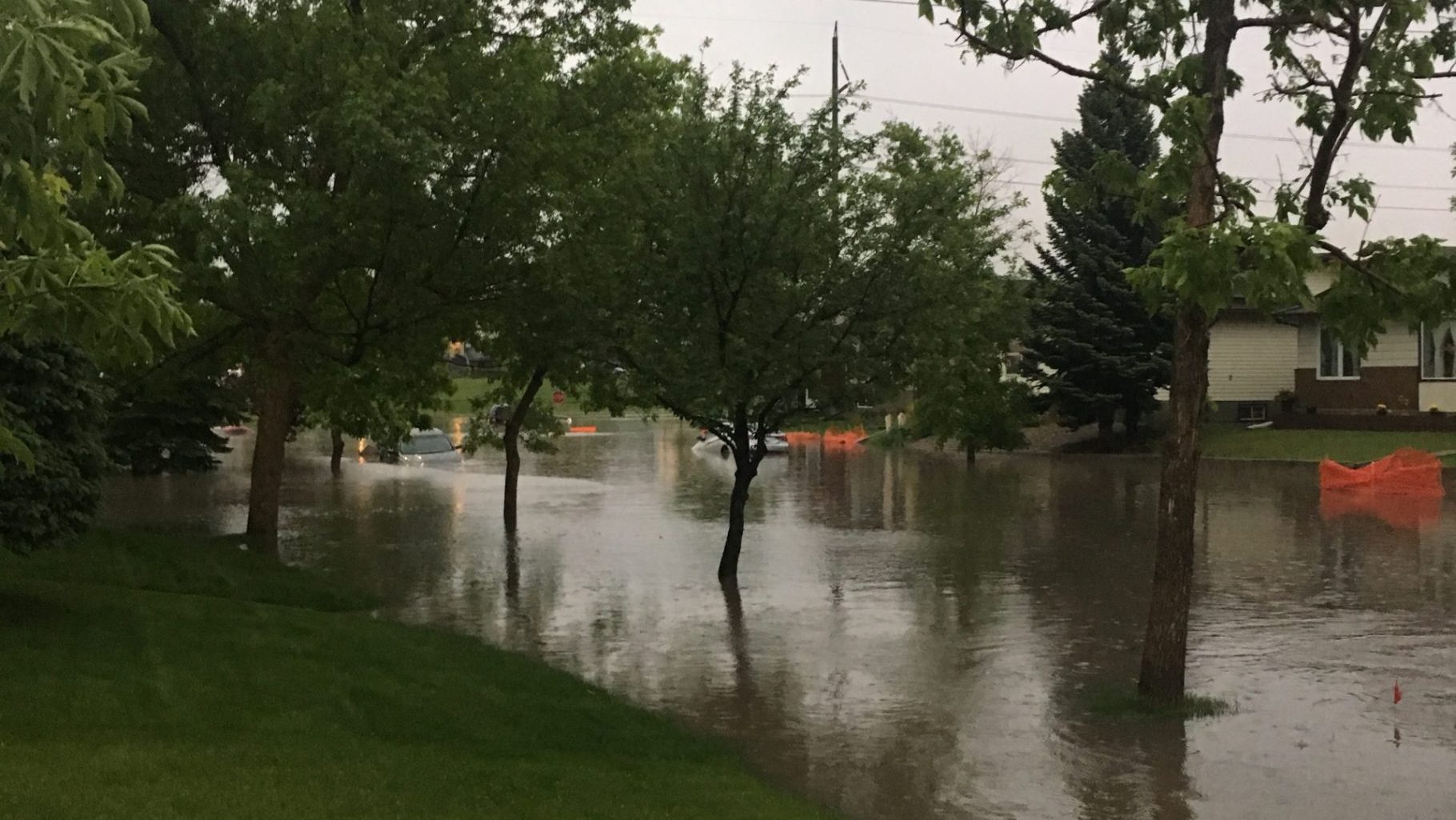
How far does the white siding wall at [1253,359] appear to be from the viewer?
4597cm

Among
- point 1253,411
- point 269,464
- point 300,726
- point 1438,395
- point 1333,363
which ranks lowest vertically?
point 300,726

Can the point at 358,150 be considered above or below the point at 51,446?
above

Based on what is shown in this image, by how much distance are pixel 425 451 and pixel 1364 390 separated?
1171 inches

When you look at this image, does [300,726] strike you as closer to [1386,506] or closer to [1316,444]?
[1386,506]

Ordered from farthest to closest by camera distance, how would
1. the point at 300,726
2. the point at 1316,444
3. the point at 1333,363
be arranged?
1. the point at 1333,363
2. the point at 1316,444
3. the point at 300,726

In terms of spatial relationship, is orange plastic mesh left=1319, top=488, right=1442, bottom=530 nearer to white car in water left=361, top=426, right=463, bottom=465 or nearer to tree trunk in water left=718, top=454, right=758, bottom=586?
tree trunk in water left=718, top=454, right=758, bottom=586

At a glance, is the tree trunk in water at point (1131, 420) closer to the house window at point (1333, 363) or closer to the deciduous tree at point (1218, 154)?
the house window at point (1333, 363)

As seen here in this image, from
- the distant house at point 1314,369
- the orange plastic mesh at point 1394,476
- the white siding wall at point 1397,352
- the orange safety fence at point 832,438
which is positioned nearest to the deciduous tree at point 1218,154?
the orange plastic mesh at point 1394,476

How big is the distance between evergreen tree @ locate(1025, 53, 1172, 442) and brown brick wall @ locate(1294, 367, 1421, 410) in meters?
5.83

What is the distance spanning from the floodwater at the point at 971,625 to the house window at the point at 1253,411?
15.3m

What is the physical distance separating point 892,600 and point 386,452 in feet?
105

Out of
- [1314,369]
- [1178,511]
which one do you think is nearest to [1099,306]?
[1314,369]

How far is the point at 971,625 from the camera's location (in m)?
14.4

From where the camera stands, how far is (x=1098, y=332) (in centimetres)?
4059
